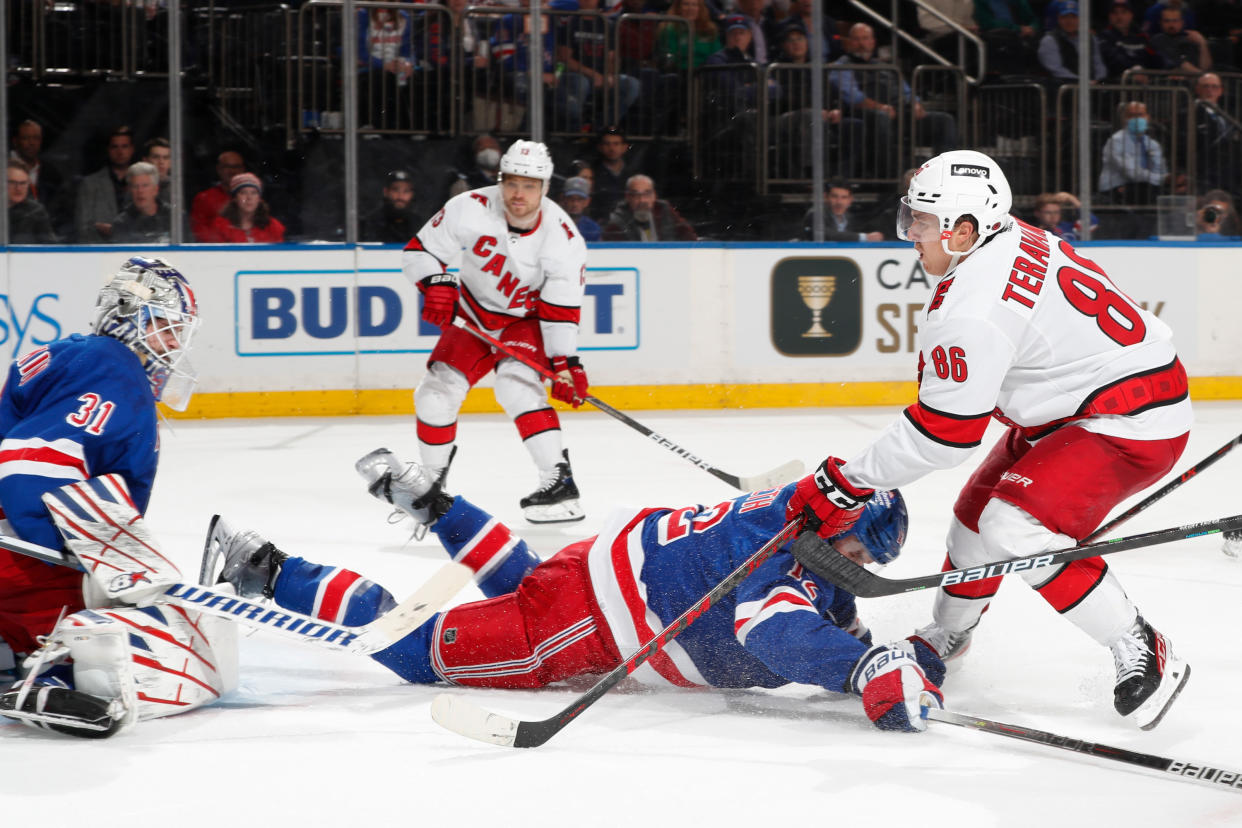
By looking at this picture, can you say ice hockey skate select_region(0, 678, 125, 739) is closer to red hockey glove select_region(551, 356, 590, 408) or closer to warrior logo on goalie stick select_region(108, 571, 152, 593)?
warrior logo on goalie stick select_region(108, 571, 152, 593)

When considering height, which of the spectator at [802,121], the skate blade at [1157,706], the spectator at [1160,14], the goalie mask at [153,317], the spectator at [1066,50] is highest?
the spectator at [1160,14]

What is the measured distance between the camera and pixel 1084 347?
2.48 m

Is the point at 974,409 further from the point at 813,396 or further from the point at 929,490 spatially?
the point at 813,396

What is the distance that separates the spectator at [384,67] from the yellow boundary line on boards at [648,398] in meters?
1.38

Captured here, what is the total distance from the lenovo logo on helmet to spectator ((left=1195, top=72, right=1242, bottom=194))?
5.84 m

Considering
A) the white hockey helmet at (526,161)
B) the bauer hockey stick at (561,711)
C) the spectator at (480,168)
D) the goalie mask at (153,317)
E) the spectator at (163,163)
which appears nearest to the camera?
the bauer hockey stick at (561,711)

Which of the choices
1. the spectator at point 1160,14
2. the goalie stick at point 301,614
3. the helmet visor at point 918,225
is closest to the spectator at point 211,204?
the goalie stick at point 301,614

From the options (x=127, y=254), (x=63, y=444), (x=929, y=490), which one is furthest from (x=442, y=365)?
(x=127, y=254)

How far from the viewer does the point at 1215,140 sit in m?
7.86

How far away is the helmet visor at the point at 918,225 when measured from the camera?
255 cm

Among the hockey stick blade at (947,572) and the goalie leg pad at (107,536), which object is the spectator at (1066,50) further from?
the goalie leg pad at (107,536)

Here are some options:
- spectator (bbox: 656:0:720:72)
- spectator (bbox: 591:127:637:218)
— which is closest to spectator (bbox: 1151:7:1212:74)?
spectator (bbox: 656:0:720:72)

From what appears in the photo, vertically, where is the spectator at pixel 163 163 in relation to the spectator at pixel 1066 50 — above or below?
below

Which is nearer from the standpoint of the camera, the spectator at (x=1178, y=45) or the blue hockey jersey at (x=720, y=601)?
the blue hockey jersey at (x=720, y=601)
